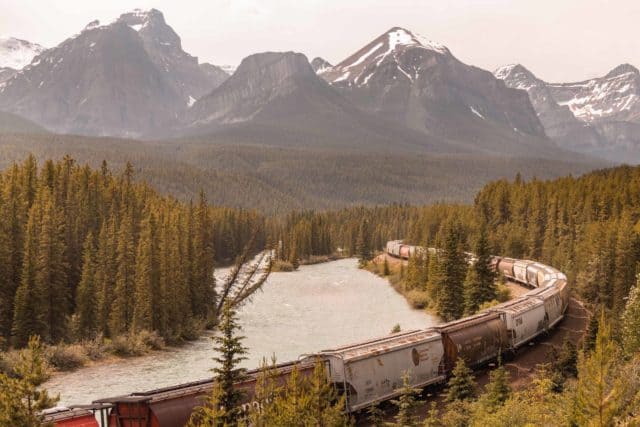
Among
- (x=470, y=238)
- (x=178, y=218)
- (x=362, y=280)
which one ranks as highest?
(x=178, y=218)

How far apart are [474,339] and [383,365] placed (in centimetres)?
1069

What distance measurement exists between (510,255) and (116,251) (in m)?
73.2

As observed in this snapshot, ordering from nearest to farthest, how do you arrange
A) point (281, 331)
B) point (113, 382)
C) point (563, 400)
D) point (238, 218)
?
point (563, 400), point (113, 382), point (281, 331), point (238, 218)

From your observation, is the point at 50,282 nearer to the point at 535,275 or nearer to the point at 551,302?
the point at 551,302

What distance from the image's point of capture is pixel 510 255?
112 meters

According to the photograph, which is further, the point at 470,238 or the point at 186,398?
the point at 470,238

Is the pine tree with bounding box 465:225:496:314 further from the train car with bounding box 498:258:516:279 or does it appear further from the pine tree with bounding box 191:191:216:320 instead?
the pine tree with bounding box 191:191:216:320

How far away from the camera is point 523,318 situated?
50719mm

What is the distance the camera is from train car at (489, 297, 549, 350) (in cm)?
4891

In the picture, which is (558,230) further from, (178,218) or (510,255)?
(178,218)

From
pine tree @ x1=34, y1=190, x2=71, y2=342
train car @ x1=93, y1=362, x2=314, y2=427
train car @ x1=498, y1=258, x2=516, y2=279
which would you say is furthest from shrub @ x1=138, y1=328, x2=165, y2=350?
train car @ x1=498, y1=258, x2=516, y2=279

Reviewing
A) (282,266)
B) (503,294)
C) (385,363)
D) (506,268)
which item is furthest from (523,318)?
(282,266)

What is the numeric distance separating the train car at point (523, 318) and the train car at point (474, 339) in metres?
0.80

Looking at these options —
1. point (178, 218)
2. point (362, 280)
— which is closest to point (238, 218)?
point (362, 280)
